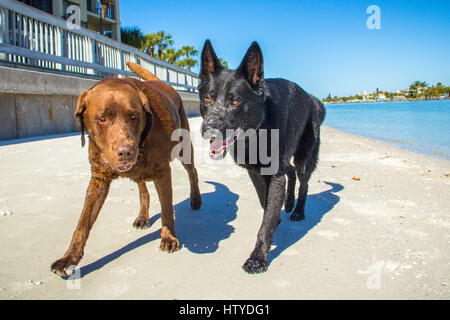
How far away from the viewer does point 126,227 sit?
301cm

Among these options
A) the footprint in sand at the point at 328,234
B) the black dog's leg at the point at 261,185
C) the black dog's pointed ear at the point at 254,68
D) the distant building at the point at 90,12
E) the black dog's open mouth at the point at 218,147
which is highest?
the distant building at the point at 90,12

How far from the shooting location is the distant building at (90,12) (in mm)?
22312

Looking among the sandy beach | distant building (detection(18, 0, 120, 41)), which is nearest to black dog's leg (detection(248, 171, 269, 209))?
the sandy beach

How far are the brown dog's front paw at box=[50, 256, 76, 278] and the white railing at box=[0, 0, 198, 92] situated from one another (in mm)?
6942

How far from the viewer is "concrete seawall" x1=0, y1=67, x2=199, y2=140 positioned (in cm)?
678

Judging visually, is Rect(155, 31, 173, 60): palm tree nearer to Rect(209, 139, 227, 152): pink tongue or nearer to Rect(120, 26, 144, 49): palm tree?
Rect(120, 26, 144, 49): palm tree

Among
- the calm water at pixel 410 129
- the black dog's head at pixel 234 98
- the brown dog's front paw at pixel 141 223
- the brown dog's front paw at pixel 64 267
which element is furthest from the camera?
the calm water at pixel 410 129

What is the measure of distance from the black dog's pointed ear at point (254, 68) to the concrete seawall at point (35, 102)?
6.21 m

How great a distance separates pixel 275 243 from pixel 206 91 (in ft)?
4.83

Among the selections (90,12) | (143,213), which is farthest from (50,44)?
(90,12)

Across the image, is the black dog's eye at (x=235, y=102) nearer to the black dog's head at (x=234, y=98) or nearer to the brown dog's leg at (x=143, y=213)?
the black dog's head at (x=234, y=98)

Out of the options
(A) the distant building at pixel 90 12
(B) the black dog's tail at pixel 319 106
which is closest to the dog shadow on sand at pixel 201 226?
(B) the black dog's tail at pixel 319 106

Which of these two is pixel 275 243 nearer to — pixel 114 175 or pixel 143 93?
pixel 114 175
